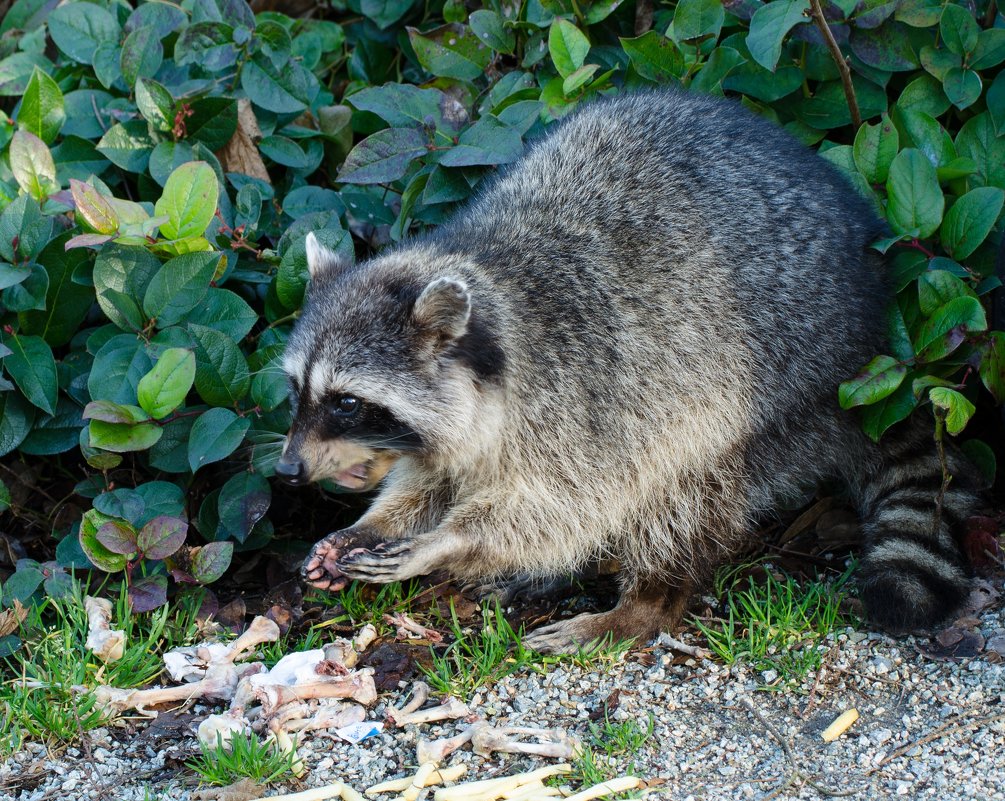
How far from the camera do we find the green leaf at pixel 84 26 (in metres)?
5.11

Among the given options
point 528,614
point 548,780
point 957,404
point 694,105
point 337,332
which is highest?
point 694,105

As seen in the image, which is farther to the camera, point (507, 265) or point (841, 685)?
point (507, 265)

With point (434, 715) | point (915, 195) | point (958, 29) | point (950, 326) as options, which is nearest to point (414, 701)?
point (434, 715)

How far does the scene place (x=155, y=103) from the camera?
4.76 meters

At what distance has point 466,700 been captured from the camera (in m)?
3.58

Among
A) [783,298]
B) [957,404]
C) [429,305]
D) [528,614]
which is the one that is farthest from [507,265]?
[957,404]

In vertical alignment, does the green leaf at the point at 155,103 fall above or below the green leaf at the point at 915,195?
above

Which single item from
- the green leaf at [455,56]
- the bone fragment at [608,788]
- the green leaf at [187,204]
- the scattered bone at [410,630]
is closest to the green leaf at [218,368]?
the green leaf at [187,204]

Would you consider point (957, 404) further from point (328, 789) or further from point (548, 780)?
point (328, 789)

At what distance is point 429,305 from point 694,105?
57.3 inches

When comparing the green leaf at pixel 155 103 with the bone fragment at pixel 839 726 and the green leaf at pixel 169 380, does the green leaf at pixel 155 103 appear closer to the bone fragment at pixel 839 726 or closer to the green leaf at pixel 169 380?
the green leaf at pixel 169 380

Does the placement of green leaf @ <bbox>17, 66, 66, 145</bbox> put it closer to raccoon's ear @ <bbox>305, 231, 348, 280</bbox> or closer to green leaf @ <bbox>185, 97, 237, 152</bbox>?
green leaf @ <bbox>185, 97, 237, 152</bbox>

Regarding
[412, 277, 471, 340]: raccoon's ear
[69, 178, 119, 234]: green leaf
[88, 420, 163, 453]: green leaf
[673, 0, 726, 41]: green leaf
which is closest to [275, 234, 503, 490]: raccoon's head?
[412, 277, 471, 340]: raccoon's ear

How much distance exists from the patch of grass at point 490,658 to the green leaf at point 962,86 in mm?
2423
